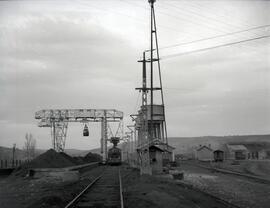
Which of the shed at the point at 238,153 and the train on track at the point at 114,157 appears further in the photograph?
the shed at the point at 238,153

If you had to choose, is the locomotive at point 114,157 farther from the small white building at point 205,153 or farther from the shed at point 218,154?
the small white building at point 205,153

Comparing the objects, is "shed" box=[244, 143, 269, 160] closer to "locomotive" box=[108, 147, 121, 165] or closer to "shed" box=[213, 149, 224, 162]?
"shed" box=[213, 149, 224, 162]

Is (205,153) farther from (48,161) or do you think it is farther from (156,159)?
(156,159)

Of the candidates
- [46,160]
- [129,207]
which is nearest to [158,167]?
[46,160]

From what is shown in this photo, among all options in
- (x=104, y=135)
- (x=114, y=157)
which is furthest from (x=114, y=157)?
(x=104, y=135)

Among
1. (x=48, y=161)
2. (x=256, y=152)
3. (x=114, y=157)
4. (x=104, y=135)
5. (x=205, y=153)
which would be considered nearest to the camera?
(x=48, y=161)

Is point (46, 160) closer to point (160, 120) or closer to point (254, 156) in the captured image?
point (160, 120)

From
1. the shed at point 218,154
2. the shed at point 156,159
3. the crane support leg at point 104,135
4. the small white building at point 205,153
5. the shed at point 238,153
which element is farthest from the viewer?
the small white building at point 205,153

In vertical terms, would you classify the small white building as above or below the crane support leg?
below

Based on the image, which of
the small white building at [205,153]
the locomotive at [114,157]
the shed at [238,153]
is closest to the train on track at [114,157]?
the locomotive at [114,157]

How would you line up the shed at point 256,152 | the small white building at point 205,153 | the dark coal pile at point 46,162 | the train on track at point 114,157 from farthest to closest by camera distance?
the small white building at point 205,153 < the shed at point 256,152 < the train on track at point 114,157 < the dark coal pile at point 46,162

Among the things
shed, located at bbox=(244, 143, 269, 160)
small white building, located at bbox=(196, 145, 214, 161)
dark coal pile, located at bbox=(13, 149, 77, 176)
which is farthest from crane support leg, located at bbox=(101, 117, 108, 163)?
shed, located at bbox=(244, 143, 269, 160)

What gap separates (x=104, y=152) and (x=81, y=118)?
10533 mm

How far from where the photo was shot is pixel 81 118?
6444 cm
